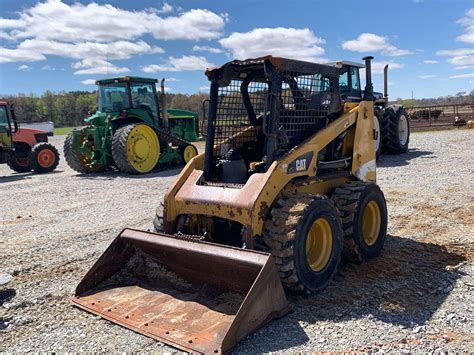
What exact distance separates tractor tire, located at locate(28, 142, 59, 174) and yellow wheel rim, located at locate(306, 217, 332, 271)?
44.0 ft

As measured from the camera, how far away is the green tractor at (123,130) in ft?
43.7

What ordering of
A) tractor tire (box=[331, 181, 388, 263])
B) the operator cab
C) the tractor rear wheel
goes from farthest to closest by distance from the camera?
1. the tractor rear wheel
2. the operator cab
3. tractor tire (box=[331, 181, 388, 263])

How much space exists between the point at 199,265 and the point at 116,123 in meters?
10.5

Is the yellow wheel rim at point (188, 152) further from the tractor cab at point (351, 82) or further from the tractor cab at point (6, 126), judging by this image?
the tractor cab at point (6, 126)

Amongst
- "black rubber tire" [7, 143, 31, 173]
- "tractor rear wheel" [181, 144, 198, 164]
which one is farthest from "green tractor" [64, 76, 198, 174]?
"black rubber tire" [7, 143, 31, 173]

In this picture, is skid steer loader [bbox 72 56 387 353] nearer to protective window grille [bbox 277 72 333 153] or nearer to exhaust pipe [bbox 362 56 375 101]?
protective window grille [bbox 277 72 333 153]

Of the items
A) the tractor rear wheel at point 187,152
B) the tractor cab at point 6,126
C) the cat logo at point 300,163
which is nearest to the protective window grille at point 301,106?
the cat logo at point 300,163

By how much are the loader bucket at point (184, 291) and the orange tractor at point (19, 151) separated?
12342 mm

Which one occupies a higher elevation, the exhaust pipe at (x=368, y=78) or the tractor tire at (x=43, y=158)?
the exhaust pipe at (x=368, y=78)

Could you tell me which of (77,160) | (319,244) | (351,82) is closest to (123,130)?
(77,160)

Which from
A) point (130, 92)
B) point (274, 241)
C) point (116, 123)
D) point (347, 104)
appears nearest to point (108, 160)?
point (116, 123)

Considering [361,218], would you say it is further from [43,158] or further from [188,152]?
[43,158]

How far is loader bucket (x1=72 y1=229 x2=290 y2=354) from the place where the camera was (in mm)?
3414

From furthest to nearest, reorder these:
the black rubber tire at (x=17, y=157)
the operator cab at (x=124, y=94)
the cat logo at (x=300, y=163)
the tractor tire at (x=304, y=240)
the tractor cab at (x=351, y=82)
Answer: the black rubber tire at (x=17, y=157), the operator cab at (x=124, y=94), the tractor cab at (x=351, y=82), the cat logo at (x=300, y=163), the tractor tire at (x=304, y=240)
